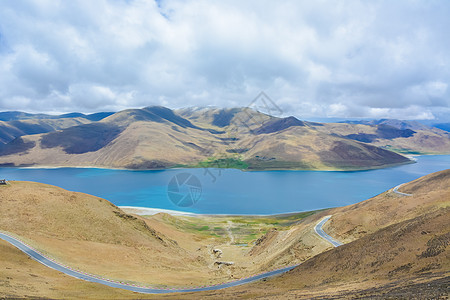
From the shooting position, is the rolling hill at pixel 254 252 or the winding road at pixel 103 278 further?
the winding road at pixel 103 278

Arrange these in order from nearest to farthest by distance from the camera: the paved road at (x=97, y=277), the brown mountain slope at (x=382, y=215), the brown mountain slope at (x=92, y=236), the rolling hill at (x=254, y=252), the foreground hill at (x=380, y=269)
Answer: the foreground hill at (x=380, y=269), the rolling hill at (x=254, y=252), the paved road at (x=97, y=277), the brown mountain slope at (x=92, y=236), the brown mountain slope at (x=382, y=215)

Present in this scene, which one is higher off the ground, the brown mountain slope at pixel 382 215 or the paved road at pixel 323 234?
the brown mountain slope at pixel 382 215

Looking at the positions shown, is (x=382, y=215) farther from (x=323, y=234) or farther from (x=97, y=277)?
(x=97, y=277)

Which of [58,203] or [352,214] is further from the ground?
[58,203]

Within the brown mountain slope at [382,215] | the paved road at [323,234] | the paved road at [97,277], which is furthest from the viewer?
the brown mountain slope at [382,215]

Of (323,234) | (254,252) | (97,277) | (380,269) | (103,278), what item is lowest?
(254,252)

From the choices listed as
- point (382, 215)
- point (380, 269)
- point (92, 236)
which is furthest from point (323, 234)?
point (92, 236)

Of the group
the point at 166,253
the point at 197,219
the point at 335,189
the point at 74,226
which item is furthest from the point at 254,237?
the point at 335,189

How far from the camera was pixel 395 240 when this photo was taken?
39250mm

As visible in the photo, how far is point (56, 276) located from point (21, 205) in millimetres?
27859

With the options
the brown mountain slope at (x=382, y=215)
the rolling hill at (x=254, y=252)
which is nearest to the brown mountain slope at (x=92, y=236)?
the rolling hill at (x=254, y=252)

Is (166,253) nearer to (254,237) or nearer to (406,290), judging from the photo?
(254,237)

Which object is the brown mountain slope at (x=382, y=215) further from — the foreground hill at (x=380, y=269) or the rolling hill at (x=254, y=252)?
the foreground hill at (x=380, y=269)

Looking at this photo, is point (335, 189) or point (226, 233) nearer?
point (226, 233)
